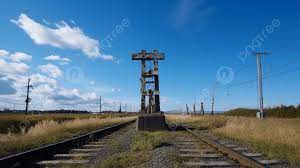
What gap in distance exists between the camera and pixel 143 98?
22.1 meters

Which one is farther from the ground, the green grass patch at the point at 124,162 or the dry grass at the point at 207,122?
the dry grass at the point at 207,122

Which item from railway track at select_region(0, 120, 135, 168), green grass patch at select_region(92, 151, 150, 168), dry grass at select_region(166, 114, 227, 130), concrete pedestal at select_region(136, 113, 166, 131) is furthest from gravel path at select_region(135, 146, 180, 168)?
dry grass at select_region(166, 114, 227, 130)

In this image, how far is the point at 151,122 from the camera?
66.1 ft

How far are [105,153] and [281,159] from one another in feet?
14.9

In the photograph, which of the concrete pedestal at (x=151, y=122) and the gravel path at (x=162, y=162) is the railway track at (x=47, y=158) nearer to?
the gravel path at (x=162, y=162)

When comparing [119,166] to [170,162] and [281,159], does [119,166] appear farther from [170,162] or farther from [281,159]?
[281,159]

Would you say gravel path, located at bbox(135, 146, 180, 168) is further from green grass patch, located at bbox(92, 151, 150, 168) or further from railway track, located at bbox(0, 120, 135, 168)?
railway track, located at bbox(0, 120, 135, 168)

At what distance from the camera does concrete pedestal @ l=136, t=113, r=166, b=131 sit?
20.1 metres

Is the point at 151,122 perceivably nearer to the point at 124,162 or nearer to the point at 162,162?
the point at 162,162

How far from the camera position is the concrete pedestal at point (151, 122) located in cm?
2006

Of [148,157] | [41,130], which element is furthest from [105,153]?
[41,130]

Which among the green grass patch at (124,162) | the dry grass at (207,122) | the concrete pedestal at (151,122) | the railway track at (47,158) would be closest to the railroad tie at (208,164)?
the green grass patch at (124,162)

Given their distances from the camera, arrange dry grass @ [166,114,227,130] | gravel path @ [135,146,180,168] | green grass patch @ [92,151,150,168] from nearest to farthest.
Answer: green grass patch @ [92,151,150,168] → gravel path @ [135,146,180,168] → dry grass @ [166,114,227,130]

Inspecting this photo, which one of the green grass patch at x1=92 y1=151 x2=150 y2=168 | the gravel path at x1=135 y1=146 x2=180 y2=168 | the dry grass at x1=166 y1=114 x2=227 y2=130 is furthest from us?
the dry grass at x1=166 y1=114 x2=227 y2=130
